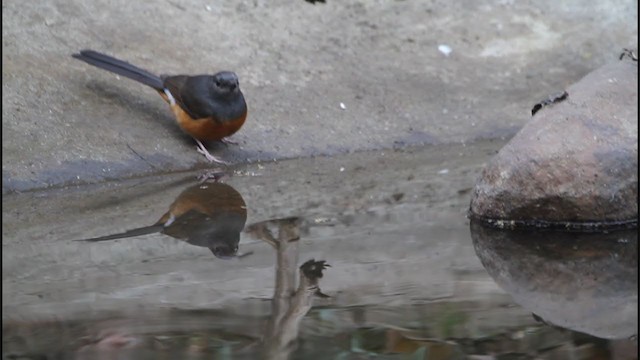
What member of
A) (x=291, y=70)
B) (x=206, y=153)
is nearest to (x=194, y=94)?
(x=206, y=153)

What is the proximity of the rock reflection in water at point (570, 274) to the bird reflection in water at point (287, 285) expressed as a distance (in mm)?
922

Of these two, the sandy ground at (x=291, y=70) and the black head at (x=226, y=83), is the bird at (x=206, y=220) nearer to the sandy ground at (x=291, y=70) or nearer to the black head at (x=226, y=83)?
the sandy ground at (x=291, y=70)

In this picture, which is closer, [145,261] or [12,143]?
[145,261]

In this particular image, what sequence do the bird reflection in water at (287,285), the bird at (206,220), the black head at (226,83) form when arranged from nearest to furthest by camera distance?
1. the bird reflection in water at (287,285)
2. the bird at (206,220)
3. the black head at (226,83)

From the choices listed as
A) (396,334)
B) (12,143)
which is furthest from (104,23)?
(396,334)

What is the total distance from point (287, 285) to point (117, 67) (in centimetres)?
344

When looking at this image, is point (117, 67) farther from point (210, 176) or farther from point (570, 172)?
point (570, 172)

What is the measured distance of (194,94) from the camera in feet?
27.0

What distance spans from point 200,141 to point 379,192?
1602mm

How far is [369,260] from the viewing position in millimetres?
6008

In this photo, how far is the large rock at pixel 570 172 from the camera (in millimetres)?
6234

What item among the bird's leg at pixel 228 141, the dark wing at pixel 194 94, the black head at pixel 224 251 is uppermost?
the dark wing at pixel 194 94

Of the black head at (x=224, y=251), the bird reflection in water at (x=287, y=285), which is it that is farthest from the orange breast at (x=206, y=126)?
the black head at (x=224, y=251)

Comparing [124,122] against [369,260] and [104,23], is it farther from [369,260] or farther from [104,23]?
[369,260]
